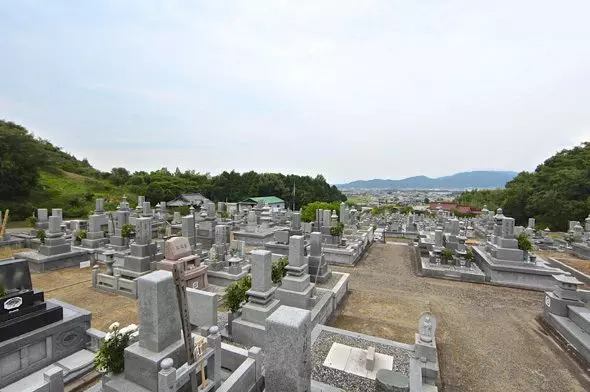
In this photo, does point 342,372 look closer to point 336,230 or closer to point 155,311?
point 155,311

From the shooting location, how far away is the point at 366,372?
A: 529 centimetres

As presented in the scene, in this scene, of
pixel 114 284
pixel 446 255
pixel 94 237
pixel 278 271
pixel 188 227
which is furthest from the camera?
pixel 94 237

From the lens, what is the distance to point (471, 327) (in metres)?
7.79

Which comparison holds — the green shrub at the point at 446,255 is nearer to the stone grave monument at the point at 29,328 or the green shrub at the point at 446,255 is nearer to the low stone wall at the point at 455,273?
the low stone wall at the point at 455,273

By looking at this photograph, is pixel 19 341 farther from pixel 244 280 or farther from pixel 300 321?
pixel 300 321

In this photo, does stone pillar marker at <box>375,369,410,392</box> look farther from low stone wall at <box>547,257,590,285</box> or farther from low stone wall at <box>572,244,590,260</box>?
low stone wall at <box>572,244,590,260</box>

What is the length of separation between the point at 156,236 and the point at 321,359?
58.9 feet

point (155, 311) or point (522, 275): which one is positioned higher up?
point (155, 311)

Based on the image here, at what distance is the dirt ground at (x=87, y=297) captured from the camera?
7672mm

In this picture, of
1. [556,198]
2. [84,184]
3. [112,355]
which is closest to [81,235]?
[112,355]

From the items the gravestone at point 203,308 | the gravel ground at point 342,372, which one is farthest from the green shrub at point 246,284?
the gravel ground at point 342,372

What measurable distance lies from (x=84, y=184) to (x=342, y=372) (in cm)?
5054

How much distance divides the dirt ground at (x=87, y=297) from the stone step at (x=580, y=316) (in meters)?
12.1

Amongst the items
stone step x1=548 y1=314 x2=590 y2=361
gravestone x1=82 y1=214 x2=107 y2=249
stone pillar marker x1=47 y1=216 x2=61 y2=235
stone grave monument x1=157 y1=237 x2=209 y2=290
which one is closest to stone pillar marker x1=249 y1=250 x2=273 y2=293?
stone grave monument x1=157 y1=237 x2=209 y2=290
